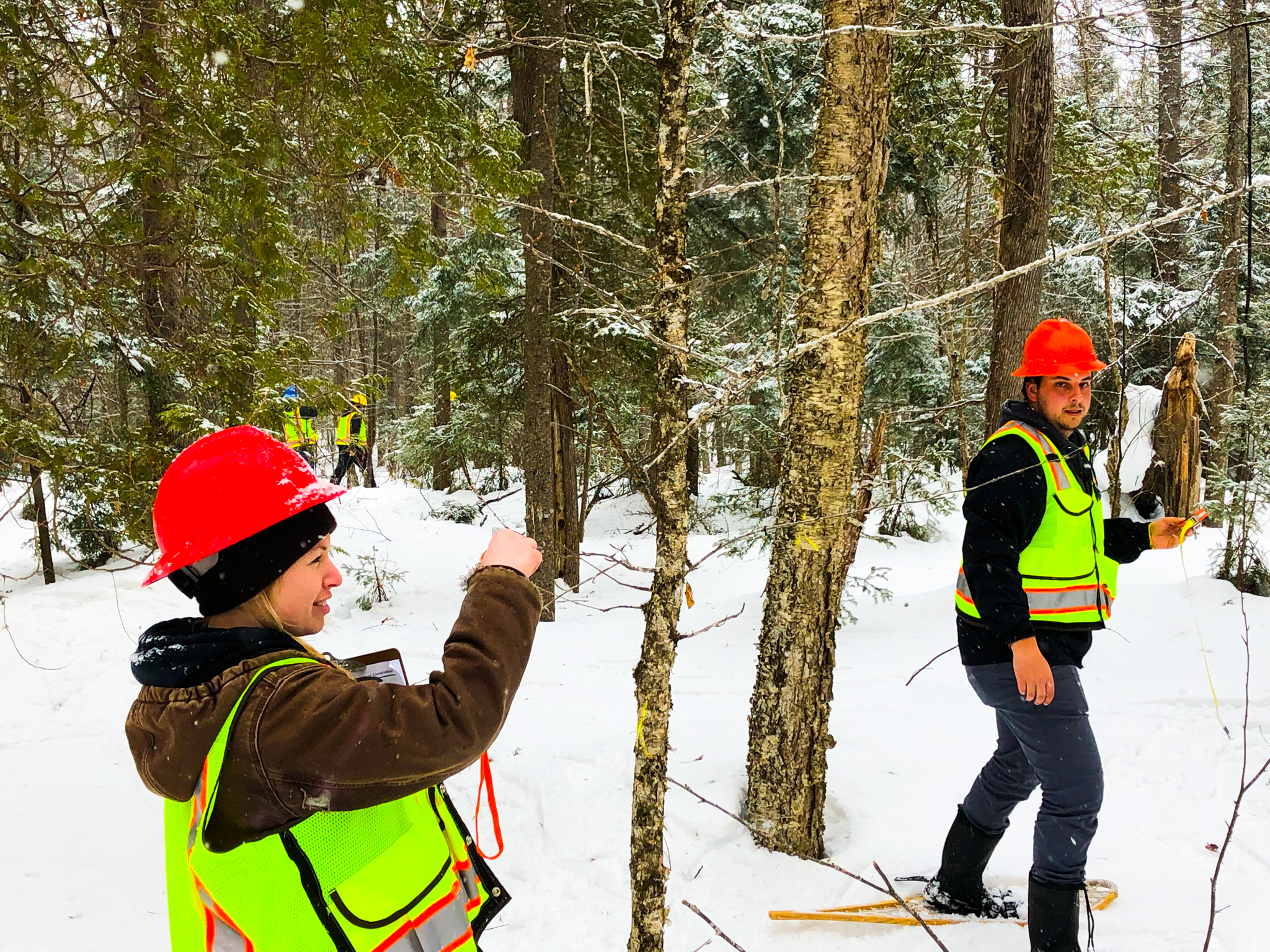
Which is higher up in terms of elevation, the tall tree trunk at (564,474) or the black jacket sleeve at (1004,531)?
the black jacket sleeve at (1004,531)

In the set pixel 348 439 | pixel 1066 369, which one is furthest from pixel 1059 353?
pixel 348 439

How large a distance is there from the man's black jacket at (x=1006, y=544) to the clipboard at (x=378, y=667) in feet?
6.55

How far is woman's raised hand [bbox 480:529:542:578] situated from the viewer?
162 cm

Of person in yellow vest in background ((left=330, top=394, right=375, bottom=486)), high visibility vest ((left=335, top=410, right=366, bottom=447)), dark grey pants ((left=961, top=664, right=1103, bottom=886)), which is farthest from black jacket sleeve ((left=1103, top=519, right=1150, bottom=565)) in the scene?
high visibility vest ((left=335, top=410, right=366, bottom=447))

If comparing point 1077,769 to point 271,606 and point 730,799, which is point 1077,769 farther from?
point 271,606

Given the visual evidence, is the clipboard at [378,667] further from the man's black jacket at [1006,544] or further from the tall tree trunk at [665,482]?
the man's black jacket at [1006,544]

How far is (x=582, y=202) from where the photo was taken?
894cm

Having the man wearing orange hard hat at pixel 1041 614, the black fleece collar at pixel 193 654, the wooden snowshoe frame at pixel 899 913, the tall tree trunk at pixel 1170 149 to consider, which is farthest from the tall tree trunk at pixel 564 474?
the tall tree trunk at pixel 1170 149

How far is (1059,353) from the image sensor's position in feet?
9.61

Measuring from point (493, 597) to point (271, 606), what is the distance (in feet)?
1.36

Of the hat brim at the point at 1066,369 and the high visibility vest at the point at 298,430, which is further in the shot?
the high visibility vest at the point at 298,430

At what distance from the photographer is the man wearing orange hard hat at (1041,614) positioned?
105 inches

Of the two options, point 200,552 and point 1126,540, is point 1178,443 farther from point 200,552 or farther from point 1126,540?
point 200,552

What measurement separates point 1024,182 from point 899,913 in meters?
5.31
